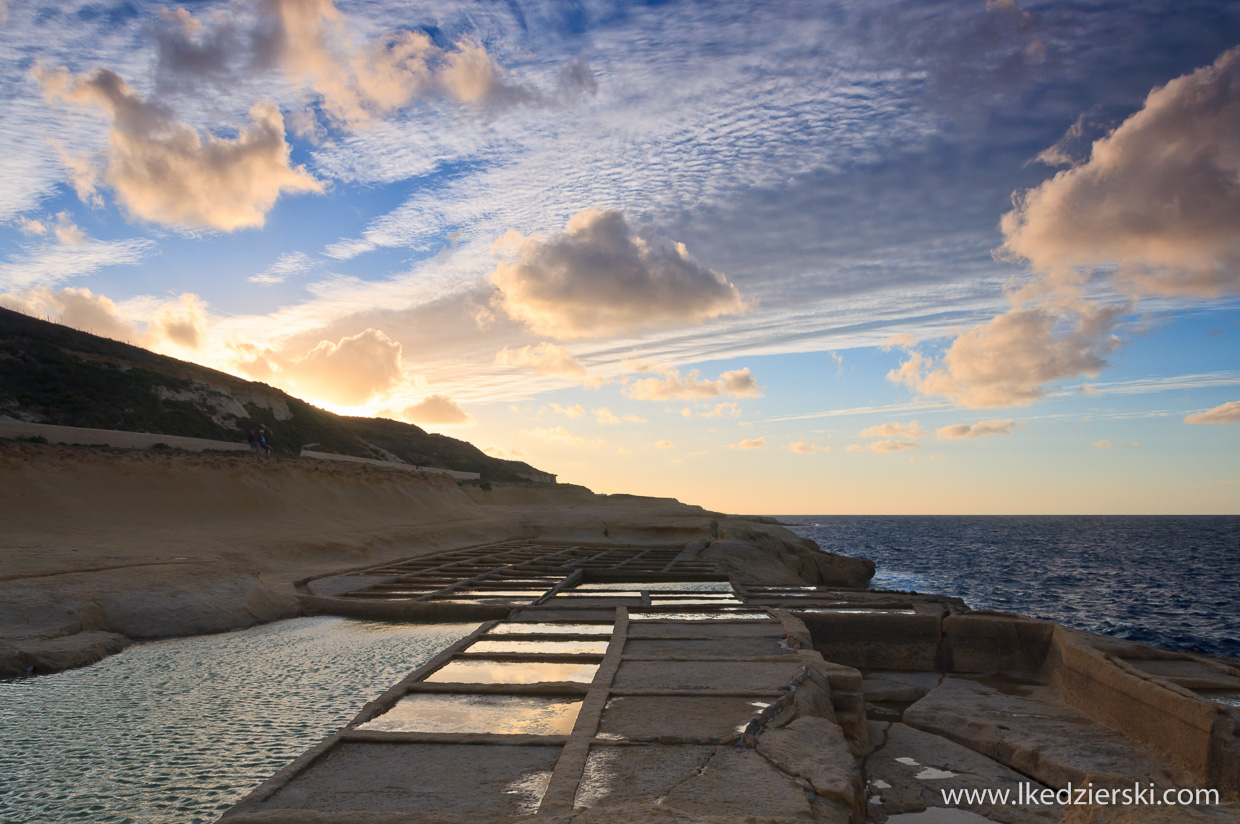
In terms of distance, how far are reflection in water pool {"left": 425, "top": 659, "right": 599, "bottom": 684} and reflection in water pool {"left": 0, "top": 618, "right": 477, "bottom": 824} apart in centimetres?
95

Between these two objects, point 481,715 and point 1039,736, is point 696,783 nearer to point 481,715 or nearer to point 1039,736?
point 481,715

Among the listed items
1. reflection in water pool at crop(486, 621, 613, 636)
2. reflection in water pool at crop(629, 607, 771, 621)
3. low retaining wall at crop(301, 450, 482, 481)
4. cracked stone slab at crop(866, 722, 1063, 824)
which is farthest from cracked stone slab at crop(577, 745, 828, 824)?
low retaining wall at crop(301, 450, 482, 481)

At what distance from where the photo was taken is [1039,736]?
6.48m

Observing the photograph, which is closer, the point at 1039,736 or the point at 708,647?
the point at 1039,736

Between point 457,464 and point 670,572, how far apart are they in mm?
60872

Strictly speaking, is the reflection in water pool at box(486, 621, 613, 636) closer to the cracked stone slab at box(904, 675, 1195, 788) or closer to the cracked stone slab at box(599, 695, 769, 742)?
the cracked stone slab at box(599, 695, 769, 742)

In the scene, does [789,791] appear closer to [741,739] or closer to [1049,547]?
[741,739]

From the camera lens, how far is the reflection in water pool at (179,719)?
5.06m

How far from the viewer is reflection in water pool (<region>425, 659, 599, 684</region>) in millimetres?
6844

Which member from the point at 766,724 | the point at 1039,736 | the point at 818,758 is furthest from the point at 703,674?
the point at 1039,736

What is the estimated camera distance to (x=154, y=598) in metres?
10.9

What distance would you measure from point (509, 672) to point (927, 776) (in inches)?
151

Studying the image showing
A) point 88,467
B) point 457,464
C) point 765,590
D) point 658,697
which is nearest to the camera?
point 658,697

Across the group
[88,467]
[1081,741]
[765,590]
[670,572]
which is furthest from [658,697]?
[88,467]
